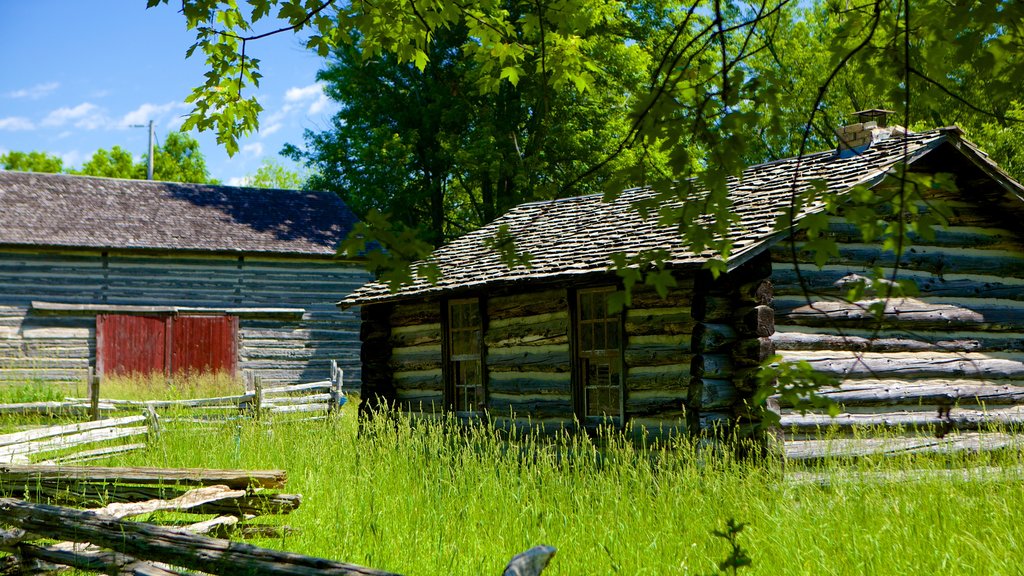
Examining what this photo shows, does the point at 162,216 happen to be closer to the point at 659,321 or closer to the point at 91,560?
the point at 659,321

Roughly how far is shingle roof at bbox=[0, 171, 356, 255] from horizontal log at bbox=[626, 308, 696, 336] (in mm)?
15892

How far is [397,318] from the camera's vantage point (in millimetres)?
14688

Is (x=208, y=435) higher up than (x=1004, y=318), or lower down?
lower down

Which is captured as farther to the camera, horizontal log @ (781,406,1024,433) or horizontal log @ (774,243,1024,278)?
horizontal log @ (774,243,1024,278)

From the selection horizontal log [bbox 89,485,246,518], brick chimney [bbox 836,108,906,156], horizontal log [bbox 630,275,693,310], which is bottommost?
horizontal log [bbox 89,485,246,518]

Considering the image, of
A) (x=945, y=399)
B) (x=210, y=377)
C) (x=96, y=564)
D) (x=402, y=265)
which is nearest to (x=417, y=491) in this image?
(x=96, y=564)

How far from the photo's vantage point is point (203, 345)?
24031 millimetres

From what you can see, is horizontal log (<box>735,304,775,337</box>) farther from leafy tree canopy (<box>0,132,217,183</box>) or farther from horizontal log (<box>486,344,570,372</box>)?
leafy tree canopy (<box>0,132,217,183</box>)

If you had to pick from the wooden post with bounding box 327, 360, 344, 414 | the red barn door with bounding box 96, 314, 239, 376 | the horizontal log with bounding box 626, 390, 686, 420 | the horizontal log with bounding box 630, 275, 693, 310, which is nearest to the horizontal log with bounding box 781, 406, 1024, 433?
the horizontal log with bounding box 626, 390, 686, 420

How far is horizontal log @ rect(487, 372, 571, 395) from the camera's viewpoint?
11.6 metres

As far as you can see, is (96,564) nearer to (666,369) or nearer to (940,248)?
(666,369)

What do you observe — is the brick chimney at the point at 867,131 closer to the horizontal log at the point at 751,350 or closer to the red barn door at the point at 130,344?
the horizontal log at the point at 751,350

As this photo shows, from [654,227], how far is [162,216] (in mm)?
18046

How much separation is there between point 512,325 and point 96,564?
7.03m
